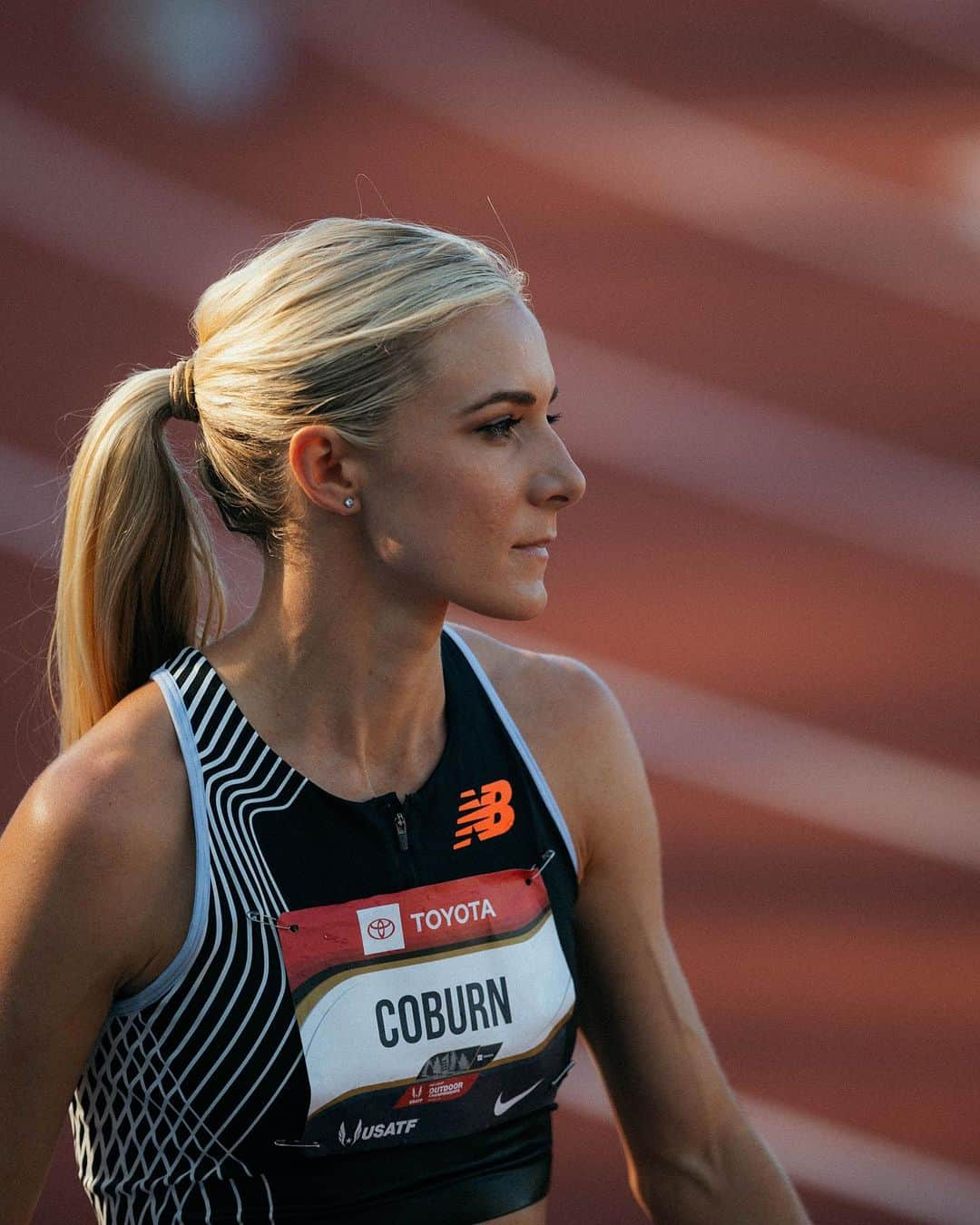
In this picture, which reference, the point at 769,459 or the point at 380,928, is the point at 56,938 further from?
the point at 769,459

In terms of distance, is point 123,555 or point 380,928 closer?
point 380,928

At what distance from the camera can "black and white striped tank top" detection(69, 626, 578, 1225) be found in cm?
120

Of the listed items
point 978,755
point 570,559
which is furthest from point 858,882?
point 570,559

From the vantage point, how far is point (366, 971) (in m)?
1.23

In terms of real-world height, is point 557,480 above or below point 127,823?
above

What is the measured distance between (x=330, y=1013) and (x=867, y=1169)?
5.88 feet

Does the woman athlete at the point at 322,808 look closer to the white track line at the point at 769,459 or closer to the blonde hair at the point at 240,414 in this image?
the blonde hair at the point at 240,414

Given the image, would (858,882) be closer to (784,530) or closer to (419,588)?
(784,530)

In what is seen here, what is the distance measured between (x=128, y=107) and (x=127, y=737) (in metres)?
2.74

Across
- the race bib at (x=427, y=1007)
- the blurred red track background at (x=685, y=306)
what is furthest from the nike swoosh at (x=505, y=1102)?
the blurred red track background at (x=685, y=306)

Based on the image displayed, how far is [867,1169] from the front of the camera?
274cm

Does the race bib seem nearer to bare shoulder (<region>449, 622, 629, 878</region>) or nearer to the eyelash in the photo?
bare shoulder (<region>449, 622, 629, 878</region>)

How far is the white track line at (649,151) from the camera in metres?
3.74

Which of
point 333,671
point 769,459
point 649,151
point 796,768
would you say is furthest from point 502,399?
point 649,151
